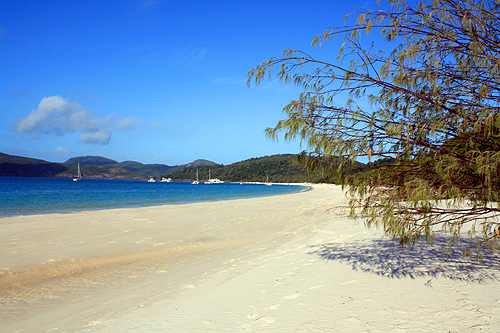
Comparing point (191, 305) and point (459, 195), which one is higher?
point (459, 195)

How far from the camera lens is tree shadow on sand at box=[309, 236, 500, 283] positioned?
5.28m

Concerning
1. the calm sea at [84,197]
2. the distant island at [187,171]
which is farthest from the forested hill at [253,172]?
the calm sea at [84,197]

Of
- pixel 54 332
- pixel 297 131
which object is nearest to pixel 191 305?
pixel 54 332

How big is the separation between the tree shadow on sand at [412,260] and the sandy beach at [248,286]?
0.02 m

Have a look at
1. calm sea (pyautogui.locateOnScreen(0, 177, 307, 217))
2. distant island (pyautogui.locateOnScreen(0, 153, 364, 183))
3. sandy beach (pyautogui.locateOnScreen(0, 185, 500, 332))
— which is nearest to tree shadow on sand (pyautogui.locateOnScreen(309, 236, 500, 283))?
sandy beach (pyautogui.locateOnScreen(0, 185, 500, 332))

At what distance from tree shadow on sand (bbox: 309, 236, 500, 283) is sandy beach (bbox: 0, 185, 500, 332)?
0.02m

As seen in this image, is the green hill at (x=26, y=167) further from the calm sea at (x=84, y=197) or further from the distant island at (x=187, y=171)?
the calm sea at (x=84, y=197)

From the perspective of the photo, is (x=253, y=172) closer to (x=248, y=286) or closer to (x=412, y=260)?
(x=412, y=260)

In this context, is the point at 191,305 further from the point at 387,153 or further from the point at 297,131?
the point at 387,153

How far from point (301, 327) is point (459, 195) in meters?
2.18

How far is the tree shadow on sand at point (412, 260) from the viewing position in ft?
17.3

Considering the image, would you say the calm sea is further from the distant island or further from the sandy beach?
the distant island

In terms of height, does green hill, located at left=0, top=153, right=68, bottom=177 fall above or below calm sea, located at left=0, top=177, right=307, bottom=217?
above

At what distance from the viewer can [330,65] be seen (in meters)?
4.22
